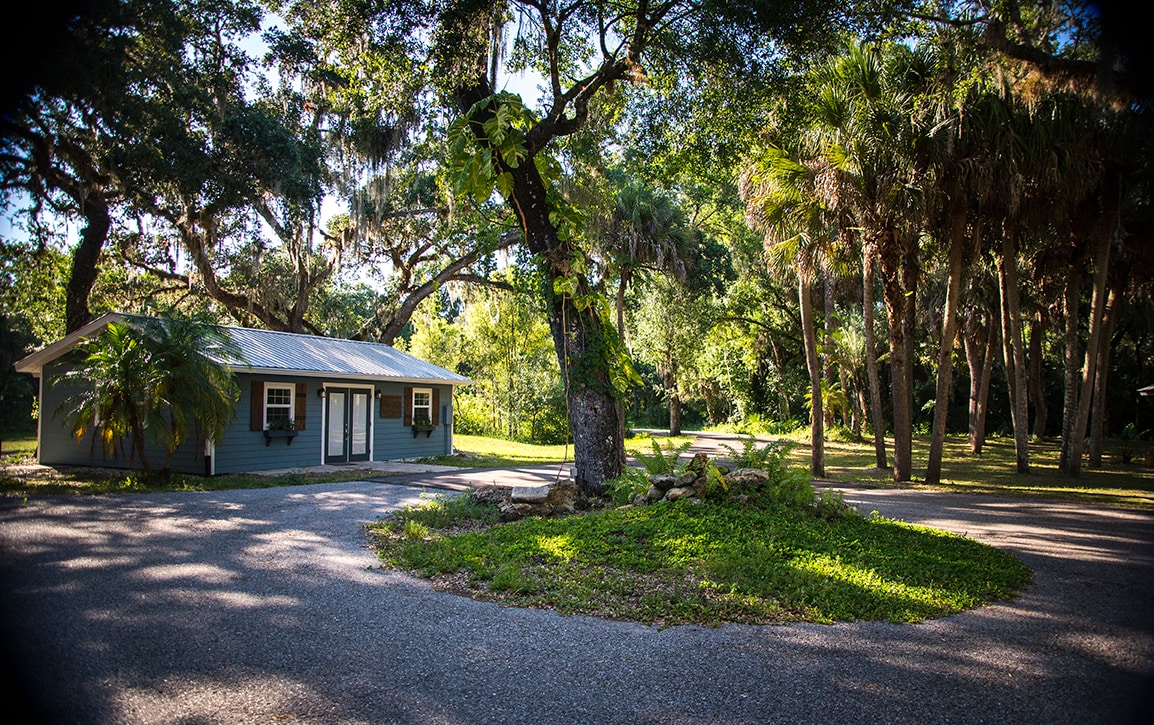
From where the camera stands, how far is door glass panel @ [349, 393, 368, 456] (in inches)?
648

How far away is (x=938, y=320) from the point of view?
22703mm

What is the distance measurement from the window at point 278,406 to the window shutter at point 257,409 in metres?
0.10

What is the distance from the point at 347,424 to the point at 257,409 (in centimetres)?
257

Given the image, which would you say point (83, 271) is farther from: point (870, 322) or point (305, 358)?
point (870, 322)

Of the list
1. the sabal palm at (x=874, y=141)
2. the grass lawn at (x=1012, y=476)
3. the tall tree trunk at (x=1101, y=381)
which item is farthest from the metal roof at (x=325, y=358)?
the tall tree trunk at (x=1101, y=381)

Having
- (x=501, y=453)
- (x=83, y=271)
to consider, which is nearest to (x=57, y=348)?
(x=83, y=271)

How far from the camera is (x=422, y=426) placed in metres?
18.4

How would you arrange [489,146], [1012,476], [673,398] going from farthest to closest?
[673,398] → [1012,476] → [489,146]

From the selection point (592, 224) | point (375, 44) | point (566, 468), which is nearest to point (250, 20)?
point (375, 44)

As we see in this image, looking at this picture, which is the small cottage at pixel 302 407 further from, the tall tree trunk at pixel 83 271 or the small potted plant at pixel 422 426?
the tall tree trunk at pixel 83 271

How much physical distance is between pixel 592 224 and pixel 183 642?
1348cm

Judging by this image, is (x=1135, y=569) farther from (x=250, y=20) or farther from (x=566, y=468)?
(x=250, y=20)

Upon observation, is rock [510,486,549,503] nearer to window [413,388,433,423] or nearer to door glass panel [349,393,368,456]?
door glass panel [349,393,368,456]

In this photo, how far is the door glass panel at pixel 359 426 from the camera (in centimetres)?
1647
